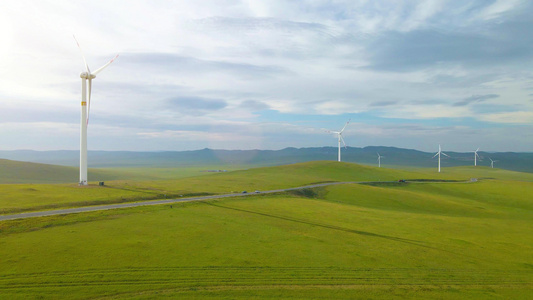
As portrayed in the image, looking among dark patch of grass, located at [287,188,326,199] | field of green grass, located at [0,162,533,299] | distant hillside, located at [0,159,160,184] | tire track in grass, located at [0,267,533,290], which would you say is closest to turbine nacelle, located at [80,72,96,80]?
field of green grass, located at [0,162,533,299]

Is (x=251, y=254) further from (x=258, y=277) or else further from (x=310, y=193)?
(x=310, y=193)

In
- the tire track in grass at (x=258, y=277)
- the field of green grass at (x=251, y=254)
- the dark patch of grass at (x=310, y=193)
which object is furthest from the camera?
the dark patch of grass at (x=310, y=193)

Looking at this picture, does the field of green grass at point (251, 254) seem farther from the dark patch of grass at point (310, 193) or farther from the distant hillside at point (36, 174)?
the distant hillside at point (36, 174)

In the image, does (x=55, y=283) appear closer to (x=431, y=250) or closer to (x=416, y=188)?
(x=431, y=250)

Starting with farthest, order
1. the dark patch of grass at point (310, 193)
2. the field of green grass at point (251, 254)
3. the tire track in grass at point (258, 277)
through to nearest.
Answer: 1. the dark patch of grass at point (310, 193)
2. the field of green grass at point (251, 254)
3. the tire track in grass at point (258, 277)

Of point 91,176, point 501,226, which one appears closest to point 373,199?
point 501,226

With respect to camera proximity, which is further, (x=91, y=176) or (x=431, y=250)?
(x=91, y=176)

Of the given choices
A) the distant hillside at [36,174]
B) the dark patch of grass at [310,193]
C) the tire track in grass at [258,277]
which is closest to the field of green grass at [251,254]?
the tire track in grass at [258,277]

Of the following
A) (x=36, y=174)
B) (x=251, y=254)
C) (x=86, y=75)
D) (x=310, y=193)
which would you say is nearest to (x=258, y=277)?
(x=251, y=254)
